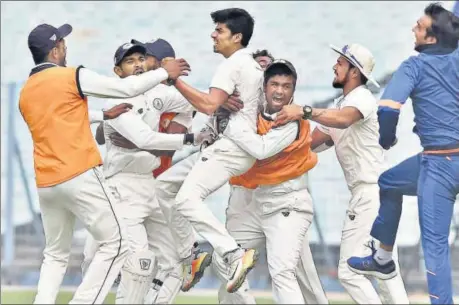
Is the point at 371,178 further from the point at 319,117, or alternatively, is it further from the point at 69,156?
the point at 69,156

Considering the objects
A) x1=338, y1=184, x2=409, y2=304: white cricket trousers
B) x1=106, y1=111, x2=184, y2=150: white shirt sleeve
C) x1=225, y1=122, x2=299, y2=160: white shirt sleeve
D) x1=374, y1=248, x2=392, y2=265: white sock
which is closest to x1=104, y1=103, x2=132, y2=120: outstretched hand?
x1=106, y1=111, x2=184, y2=150: white shirt sleeve

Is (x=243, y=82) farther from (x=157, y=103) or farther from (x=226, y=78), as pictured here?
(x=157, y=103)

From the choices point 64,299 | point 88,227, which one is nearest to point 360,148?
point 88,227

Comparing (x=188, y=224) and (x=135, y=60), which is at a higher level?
(x=135, y=60)

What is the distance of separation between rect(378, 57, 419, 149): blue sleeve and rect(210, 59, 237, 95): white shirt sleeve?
1.08 metres

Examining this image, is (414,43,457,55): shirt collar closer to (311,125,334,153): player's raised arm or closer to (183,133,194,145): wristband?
(311,125,334,153): player's raised arm

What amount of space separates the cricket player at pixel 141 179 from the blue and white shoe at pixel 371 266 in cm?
137

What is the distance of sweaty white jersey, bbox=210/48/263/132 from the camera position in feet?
29.8

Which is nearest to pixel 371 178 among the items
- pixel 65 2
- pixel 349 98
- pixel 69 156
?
pixel 349 98

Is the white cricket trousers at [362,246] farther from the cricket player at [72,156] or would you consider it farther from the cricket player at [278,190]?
the cricket player at [72,156]

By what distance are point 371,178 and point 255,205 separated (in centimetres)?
76

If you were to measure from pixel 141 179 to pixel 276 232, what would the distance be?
1.14 m

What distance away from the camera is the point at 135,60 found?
31.6ft

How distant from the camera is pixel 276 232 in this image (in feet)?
30.0
